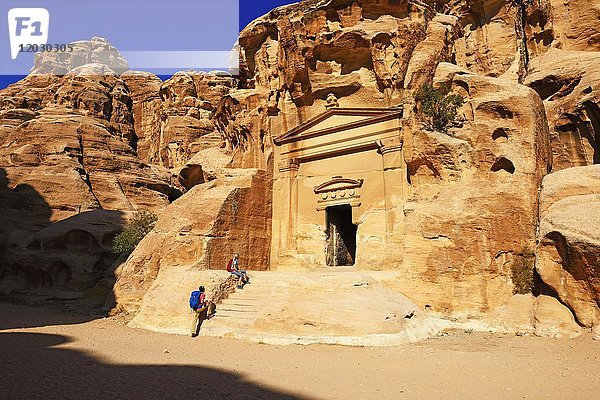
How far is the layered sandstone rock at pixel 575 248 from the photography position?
985cm

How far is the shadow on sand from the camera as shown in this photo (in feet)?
20.5

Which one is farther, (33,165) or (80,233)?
(33,165)

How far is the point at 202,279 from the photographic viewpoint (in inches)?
536

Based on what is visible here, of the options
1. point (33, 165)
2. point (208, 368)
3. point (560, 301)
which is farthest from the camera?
point (33, 165)

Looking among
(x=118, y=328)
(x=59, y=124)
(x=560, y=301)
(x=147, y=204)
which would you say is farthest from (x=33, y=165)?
(x=560, y=301)

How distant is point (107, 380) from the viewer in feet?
23.1

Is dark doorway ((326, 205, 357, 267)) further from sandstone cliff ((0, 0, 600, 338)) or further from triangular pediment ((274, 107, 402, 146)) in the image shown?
triangular pediment ((274, 107, 402, 146))

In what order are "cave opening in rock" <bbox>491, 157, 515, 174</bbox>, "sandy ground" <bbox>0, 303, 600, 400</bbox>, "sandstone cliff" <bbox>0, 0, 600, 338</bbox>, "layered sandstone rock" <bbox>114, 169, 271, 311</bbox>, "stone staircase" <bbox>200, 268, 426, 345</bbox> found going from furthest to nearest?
"layered sandstone rock" <bbox>114, 169, 271, 311</bbox> < "cave opening in rock" <bbox>491, 157, 515, 174</bbox> < "sandstone cliff" <bbox>0, 0, 600, 338</bbox> < "stone staircase" <bbox>200, 268, 426, 345</bbox> < "sandy ground" <bbox>0, 303, 600, 400</bbox>

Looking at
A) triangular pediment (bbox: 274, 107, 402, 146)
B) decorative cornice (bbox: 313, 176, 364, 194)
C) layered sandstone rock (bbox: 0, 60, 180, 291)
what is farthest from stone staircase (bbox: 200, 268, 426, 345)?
layered sandstone rock (bbox: 0, 60, 180, 291)

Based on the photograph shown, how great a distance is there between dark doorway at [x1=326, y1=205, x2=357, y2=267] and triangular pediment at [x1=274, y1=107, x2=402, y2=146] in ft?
10.9

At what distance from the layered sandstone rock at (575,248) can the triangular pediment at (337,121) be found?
6.91 meters

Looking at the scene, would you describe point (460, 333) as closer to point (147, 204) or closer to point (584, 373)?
point (584, 373)

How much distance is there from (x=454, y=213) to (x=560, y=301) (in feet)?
11.3

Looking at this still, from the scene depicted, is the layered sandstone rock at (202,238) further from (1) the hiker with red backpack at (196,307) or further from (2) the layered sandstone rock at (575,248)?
(2) the layered sandstone rock at (575,248)
